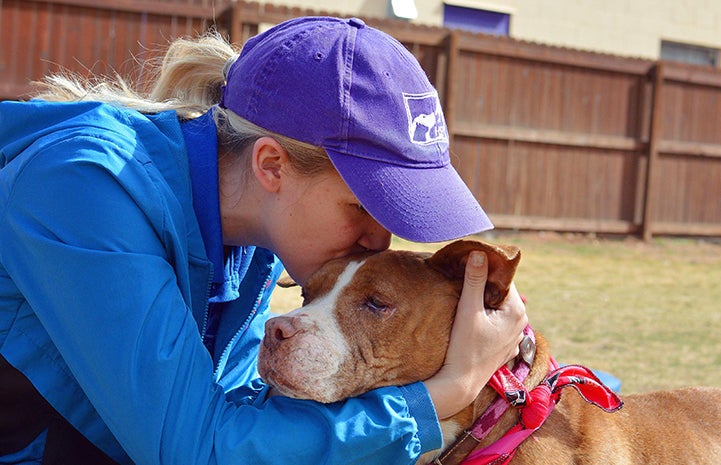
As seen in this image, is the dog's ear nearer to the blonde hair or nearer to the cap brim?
the cap brim

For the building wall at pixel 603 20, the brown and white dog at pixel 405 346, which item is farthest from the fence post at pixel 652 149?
the brown and white dog at pixel 405 346

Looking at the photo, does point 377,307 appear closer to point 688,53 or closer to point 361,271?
point 361,271

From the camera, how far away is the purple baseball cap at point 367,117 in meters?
2.51

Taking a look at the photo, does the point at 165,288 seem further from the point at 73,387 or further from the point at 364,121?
the point at 364,121

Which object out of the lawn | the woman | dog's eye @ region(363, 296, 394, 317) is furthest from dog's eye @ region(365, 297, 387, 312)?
the lawn

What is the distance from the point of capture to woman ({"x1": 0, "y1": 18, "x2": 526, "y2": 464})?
230 cm

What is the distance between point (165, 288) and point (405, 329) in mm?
769

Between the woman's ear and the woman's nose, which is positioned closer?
the woman's ear

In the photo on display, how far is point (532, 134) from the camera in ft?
43.9

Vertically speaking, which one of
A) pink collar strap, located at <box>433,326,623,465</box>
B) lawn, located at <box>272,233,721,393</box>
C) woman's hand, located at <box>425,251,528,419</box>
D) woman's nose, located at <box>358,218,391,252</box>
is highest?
woman's nose, located at <box>358,218,391,252</box>

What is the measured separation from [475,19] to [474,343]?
14.7m

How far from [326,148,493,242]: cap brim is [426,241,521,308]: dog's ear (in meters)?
0.14

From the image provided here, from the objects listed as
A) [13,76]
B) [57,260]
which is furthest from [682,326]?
[13,76]

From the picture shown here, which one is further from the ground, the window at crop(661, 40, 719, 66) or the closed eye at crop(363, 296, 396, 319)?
the window at crop(661, 40, 719, 66)
